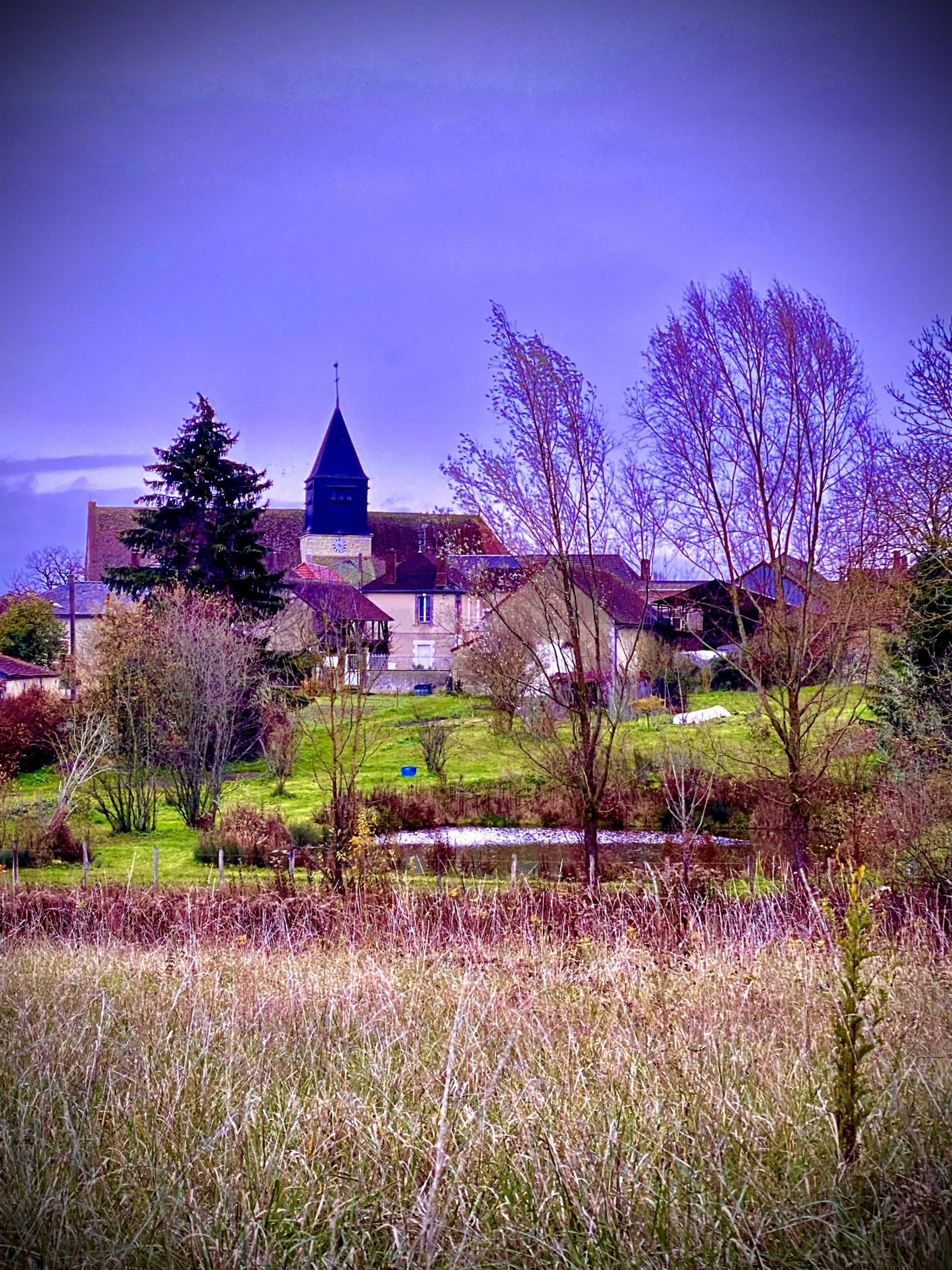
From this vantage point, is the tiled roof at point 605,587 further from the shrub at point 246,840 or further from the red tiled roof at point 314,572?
the red tiled roof at point 314,572

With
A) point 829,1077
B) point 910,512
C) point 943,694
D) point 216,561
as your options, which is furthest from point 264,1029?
point 216,561

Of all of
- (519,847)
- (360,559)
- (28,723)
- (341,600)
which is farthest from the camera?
(360,559)

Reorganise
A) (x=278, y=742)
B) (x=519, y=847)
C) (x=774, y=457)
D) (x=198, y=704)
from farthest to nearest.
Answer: (x=278, y=742) → (x=198, y=704) → (x=519, y=847) → (x=774, y=457)

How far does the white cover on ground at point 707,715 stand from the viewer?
58.5ft

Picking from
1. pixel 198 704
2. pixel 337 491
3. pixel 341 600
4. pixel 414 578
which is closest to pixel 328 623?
pixel 198 704

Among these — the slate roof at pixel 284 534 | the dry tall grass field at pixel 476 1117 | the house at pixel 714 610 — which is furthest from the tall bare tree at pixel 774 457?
the slate roof at pixel 284 534

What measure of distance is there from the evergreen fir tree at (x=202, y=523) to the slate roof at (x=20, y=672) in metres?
2.17

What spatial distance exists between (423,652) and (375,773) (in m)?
20.6

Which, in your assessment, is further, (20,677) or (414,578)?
(414,578)

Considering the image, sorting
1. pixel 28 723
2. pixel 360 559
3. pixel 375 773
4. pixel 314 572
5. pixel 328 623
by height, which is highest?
pixel 360 559

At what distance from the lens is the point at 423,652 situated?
127 ft

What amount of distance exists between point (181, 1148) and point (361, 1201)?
1.90 feet

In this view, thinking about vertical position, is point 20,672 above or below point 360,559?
below

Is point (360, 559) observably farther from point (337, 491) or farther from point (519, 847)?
point (519, 847)
